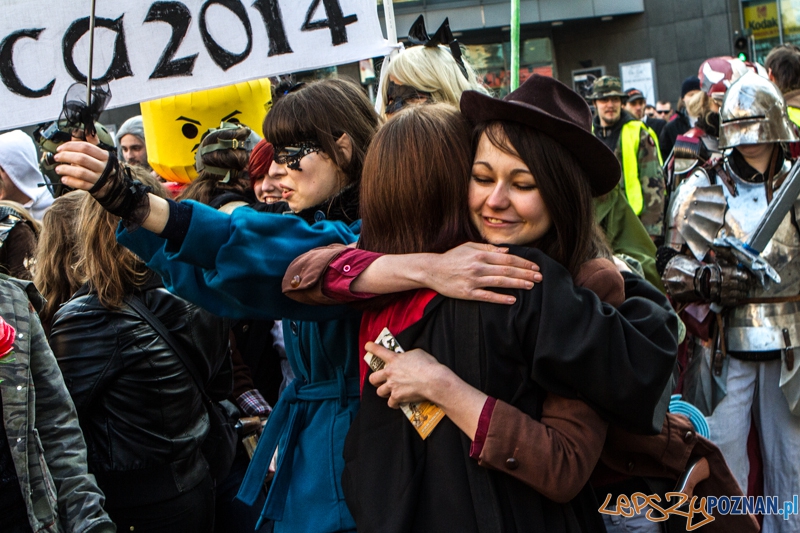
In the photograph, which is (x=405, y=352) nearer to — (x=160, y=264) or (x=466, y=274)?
(x=466, y=274)

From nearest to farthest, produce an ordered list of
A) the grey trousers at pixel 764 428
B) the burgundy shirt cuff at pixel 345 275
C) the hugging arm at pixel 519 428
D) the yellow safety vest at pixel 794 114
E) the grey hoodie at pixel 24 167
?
the hugging arm at pixel 519 428, the burgundy shirt cuff at pixel 345 275, the grey trousers at pixel 764 428, the grey hoodie at pixel 24 167, the yellow safety vest at pixel 794 114

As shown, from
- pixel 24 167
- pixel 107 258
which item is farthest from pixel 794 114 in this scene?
pixel 24 167

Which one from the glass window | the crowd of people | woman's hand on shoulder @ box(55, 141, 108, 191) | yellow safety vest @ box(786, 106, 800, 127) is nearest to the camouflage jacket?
the crowd of people

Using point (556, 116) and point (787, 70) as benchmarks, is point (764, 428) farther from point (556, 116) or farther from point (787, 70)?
point (787, 70)

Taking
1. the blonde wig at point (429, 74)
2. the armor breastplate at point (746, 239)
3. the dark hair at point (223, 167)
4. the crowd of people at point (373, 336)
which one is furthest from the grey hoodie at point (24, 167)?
the armor breastplate at point (746, 239)

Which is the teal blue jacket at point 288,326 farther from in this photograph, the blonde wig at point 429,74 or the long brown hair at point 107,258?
the blonde wig at point 429,74

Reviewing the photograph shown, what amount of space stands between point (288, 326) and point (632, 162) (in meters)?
4.92

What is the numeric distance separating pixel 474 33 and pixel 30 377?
73.0 feet

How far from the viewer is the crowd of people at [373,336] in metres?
1.80

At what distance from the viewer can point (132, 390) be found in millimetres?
2990

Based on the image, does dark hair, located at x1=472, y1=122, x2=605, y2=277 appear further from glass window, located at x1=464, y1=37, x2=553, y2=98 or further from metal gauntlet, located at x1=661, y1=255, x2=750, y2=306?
glass window, located at x1=464, y1=37, x2=553, y2=98

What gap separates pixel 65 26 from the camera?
272 cm

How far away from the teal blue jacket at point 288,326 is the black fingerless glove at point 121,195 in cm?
10

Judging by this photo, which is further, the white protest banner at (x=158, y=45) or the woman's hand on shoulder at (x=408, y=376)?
the white protest banner at (x=158, y=45)
